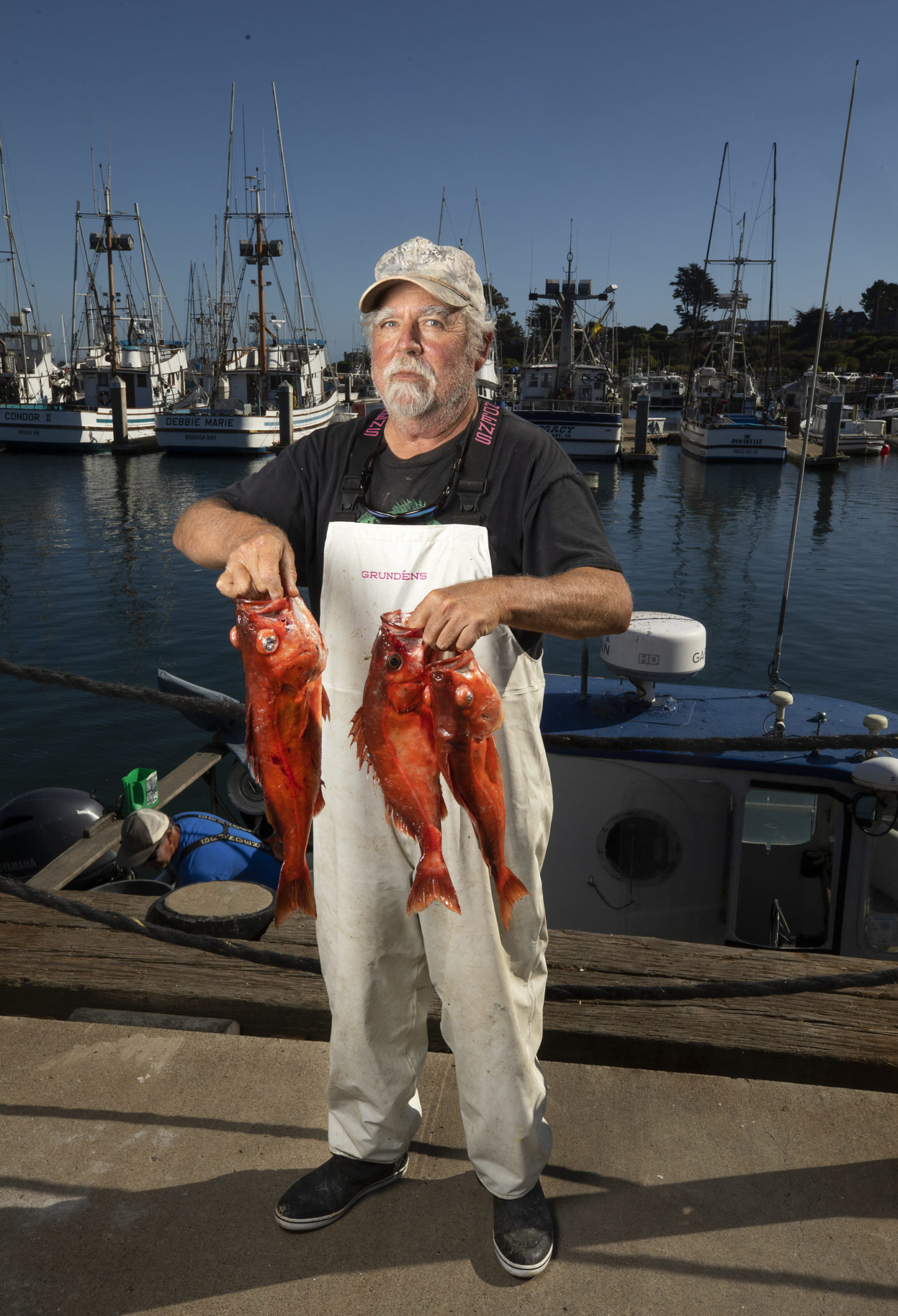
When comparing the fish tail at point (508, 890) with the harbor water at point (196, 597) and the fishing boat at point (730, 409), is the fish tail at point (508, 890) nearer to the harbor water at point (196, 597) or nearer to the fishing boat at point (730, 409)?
the harbor water at point (196, 597)

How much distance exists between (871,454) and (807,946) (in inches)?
2401

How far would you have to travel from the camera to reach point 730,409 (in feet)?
187

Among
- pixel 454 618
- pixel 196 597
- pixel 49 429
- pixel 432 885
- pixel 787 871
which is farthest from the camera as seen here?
pixel 49 429

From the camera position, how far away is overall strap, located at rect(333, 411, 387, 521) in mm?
2312

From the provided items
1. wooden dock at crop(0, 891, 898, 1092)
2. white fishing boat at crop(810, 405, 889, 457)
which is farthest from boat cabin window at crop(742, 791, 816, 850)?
white fishing boat at crop(810, 405, 889, 457)

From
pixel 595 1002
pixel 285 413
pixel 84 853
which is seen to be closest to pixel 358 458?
pixel 595 1002

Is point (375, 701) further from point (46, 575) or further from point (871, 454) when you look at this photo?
point (871, 454)

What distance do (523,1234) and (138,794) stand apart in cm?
561

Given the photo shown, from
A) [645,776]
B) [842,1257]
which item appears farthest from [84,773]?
[842,1257]

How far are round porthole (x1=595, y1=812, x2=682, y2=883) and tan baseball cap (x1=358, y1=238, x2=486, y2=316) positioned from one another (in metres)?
3.76

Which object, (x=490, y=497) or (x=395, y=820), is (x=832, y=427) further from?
(x=395, y=820)

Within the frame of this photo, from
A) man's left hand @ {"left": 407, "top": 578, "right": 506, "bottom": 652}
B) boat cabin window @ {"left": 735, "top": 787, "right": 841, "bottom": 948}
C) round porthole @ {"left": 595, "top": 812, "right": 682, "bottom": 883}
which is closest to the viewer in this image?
man's left hand @ {"left": 407, "top": 578, "right": 506, "bottom": 652}

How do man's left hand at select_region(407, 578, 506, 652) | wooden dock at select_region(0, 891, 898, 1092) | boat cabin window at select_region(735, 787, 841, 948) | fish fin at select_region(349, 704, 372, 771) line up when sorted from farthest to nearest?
boat cabin window at select_region(735, 787, 841, 948) < wooden dock at select_region(0, 891, 898, 1092) < fish fin at select_region(349, 704, 372, 771) < man's left hand at select_region(407, 578, 506, 652)

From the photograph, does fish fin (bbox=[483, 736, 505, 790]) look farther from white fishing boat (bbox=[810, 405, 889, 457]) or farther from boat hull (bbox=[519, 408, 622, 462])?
white fishing boat (bbox=[810, 405, 889, 457])
